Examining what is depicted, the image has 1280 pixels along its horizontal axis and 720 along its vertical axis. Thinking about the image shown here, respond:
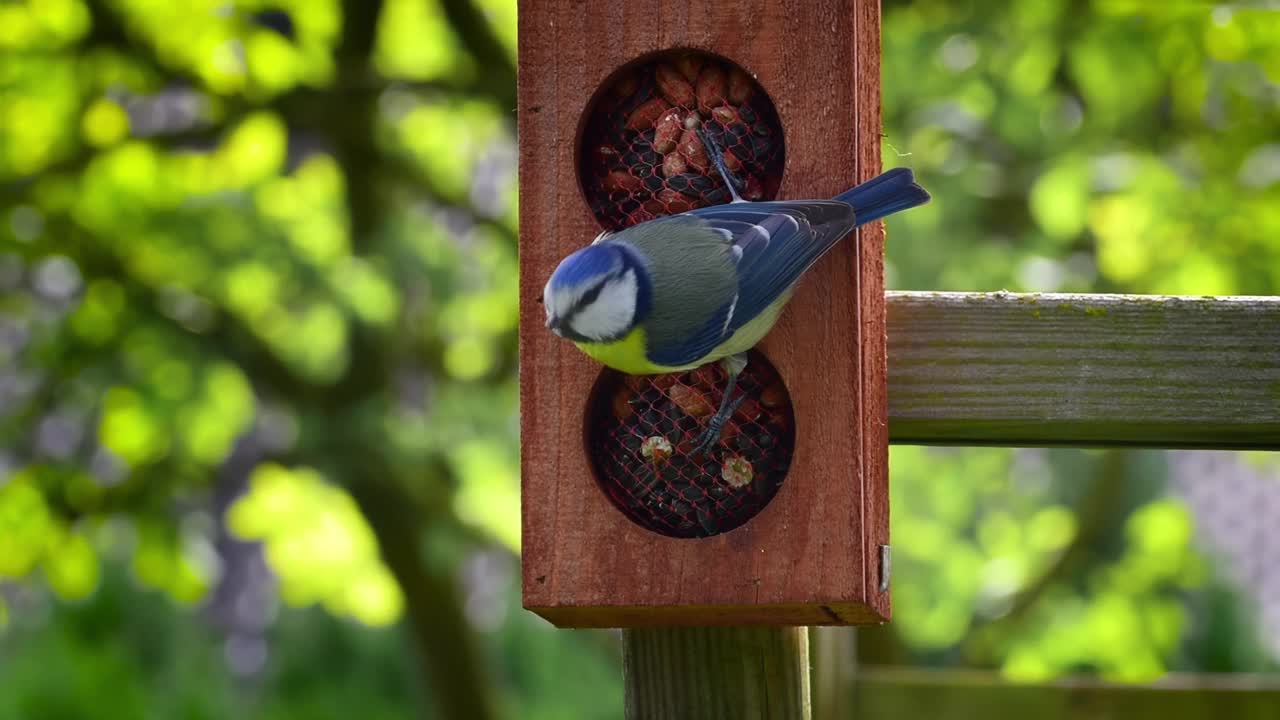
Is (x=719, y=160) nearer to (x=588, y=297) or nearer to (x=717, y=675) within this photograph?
(x=588, y=297)

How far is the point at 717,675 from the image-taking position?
1965mm

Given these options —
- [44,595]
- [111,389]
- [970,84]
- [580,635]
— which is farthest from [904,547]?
[44,595]

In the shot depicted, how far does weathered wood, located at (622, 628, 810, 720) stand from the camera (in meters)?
1.94

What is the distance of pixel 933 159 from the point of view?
5164 mm

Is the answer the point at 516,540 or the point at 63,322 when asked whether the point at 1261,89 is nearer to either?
the point at 516,540

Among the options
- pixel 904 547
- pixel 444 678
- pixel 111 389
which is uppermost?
pixel 111 389

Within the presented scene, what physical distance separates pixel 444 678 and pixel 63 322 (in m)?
2.07

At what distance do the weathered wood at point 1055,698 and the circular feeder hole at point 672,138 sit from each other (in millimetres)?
1301

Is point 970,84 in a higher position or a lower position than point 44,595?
higher

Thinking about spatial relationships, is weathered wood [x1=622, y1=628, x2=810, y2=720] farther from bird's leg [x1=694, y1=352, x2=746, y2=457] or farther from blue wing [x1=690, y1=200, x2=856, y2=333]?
blue wing [x1=690, y1=200, x2=856, y2=333]

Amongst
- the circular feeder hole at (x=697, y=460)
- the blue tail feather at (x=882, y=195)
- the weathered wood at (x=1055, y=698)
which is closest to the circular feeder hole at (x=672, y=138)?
the blue tail feather at (x=882, y=195)

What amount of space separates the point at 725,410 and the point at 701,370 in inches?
4.3

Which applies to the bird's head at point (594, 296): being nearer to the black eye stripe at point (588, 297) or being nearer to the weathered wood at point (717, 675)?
the black eye stripe at point (588, 297)

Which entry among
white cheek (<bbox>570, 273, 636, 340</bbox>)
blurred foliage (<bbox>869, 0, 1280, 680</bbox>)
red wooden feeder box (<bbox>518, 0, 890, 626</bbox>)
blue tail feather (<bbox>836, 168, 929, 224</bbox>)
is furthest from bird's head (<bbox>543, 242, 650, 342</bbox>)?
blurred foliage (<bbox>869, 0, 1280, 680</bbox>)
